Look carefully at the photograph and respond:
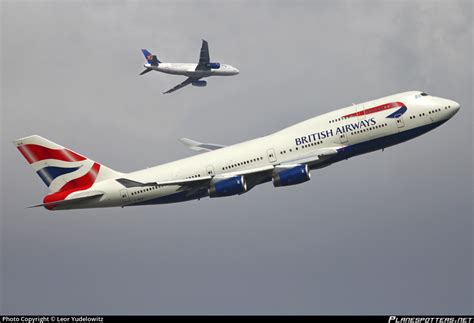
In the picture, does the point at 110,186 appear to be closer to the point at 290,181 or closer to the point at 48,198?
the point at 48,198

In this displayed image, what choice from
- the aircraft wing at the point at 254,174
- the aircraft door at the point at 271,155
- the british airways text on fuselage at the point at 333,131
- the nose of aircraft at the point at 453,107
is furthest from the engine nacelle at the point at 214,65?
the nose of aircraft at the point at 453,107

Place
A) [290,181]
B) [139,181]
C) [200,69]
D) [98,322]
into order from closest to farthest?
1. [98,322]
2. [290,181]
3. [139,181]
4. [200,69]

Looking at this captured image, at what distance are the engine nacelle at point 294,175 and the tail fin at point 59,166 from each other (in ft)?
58.3

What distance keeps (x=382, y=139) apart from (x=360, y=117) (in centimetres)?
295

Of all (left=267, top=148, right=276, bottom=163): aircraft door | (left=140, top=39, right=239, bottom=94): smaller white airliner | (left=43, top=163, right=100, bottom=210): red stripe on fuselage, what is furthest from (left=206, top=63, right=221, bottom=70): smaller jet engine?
(left=267, top=148, right=276, bottom=163): aircraft door

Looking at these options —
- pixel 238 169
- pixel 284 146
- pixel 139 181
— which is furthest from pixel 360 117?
pixel 139 181

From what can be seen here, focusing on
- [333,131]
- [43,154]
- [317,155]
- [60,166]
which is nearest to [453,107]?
[333,131]

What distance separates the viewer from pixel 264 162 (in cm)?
7494

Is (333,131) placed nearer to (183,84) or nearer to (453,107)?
(453,107)

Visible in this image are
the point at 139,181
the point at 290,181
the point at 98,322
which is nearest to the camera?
the point at 98,322

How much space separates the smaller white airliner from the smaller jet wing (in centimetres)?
3591

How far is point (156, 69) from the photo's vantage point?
12731 cm

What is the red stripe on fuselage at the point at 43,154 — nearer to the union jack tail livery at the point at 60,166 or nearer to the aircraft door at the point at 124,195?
the union jack tail livery at the point at 60,166

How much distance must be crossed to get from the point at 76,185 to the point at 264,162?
19760mm
